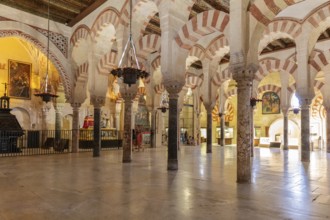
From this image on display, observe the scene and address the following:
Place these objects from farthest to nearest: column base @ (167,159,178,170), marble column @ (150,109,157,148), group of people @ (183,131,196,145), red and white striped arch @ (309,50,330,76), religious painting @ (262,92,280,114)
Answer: religious painting @ (262,92,280,114), group of people @ (183,131,196,145), marble column @ (150,109,157,148), red and white striped arch @ (309,50,330,76), column base @ (167,159,178,170)

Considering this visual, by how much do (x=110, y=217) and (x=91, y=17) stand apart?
717cm

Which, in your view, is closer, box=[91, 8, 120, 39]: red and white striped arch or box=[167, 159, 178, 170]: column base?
box=[167, 159, 178, 170]: column base

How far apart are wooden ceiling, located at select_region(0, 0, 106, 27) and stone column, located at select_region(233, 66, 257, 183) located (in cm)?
514

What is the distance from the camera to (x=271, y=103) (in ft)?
Answer: 57.0

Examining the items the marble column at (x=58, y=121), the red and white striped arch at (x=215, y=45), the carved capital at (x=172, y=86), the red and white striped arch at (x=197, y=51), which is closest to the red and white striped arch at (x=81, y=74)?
the red and white striped arch at (x=197, y=51)

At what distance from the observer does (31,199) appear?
10.2ft

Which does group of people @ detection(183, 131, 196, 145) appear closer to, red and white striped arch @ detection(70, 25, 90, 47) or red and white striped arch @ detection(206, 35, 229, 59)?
red and white striped arch @ detection(206, 35, 229, 59)

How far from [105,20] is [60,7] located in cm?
172

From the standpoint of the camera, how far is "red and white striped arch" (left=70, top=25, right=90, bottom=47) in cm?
852

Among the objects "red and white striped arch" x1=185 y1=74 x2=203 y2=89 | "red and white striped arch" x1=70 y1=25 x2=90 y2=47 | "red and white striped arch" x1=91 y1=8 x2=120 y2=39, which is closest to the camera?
"red and white striped arch" x1=91 y1=8 x2=120 y2=39

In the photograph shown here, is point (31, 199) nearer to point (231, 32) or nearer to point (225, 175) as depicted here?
Answer: point (225, 175)

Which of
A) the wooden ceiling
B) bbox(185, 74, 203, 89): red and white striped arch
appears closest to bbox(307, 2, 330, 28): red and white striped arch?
the wooden ceiling

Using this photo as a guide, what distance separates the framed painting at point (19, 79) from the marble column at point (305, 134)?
11.2 metres

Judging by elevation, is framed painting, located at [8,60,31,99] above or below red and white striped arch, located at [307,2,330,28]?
below
